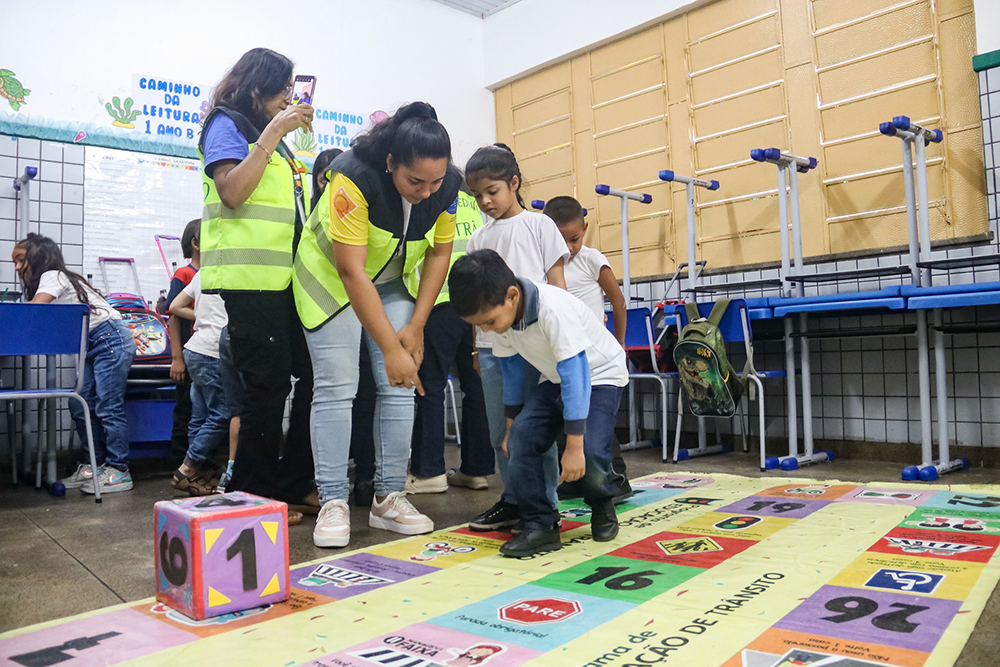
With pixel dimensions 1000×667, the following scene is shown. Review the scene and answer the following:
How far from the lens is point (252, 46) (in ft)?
14.0

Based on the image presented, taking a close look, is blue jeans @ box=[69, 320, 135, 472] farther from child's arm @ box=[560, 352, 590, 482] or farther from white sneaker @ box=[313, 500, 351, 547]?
child's arm @ box=[560, 352, 590, 482]

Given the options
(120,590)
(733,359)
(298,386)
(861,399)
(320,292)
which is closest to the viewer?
(120,590)

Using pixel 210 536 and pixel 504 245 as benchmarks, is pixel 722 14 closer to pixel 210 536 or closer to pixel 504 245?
pixel 504 245

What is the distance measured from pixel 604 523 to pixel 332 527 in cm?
68

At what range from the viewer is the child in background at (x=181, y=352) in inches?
124

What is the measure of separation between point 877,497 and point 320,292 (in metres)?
1.81

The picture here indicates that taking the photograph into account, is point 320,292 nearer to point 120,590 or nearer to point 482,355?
point 482,355

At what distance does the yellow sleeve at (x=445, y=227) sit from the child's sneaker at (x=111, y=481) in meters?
1.89

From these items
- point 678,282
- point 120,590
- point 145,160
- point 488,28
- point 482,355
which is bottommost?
point 120,590

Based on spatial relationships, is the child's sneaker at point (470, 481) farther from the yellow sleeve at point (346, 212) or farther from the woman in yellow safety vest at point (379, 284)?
the yellow sleeve at point (346, 212)

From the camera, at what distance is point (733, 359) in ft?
12.4

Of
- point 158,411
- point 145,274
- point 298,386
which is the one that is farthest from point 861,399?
Result: point 145,274

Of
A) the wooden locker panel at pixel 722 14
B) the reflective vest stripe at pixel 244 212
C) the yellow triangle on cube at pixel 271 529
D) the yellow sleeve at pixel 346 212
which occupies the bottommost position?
the yellow triangle on cube at pixel 271 529

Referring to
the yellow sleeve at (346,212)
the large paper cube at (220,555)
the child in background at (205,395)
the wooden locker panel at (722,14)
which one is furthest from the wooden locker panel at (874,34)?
the large paper cube at (220,555)
